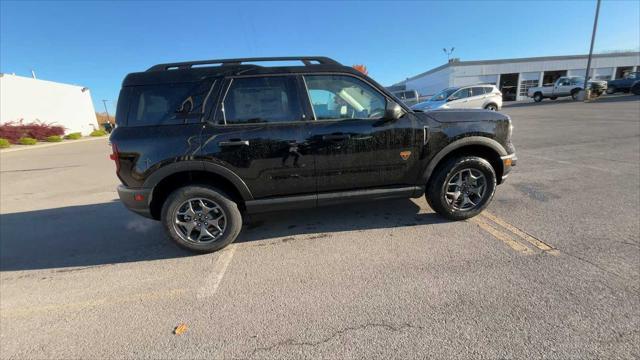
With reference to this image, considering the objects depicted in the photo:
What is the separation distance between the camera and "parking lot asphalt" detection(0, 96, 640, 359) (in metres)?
2.00

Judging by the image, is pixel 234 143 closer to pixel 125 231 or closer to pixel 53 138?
pixel 125 231

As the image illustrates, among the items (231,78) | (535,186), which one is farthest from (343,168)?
(535,186)

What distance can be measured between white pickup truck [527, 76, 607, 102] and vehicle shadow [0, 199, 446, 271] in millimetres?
31493

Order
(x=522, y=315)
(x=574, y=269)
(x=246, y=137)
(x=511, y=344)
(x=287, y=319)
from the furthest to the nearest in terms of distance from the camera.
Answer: (x=246, y=137), (x=574, y=269), (x=287, y=319), (x=522, y=315), (x=511, y=344)

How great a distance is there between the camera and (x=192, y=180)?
326cm

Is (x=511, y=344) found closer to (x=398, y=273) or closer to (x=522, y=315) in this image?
(x=522, y=315)

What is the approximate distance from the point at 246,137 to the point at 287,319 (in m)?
1.79

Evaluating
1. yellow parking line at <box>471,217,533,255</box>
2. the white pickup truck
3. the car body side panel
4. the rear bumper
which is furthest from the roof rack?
the white pickup truck

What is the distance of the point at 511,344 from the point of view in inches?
73.8

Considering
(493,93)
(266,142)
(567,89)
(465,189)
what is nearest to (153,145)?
(266,142)

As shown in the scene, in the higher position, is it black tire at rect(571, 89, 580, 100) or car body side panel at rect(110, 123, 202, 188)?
black tire at rect(571, 89, 580, 100)

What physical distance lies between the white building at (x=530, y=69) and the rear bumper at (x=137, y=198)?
46340 mm

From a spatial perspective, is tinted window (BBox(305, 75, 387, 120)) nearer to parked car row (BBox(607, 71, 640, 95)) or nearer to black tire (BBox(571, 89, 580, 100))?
black tire (BBox(571, 89, 580, 100))

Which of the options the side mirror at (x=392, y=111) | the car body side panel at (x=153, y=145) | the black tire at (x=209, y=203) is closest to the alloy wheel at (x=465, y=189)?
the side mirror at (x=392, y=111)
